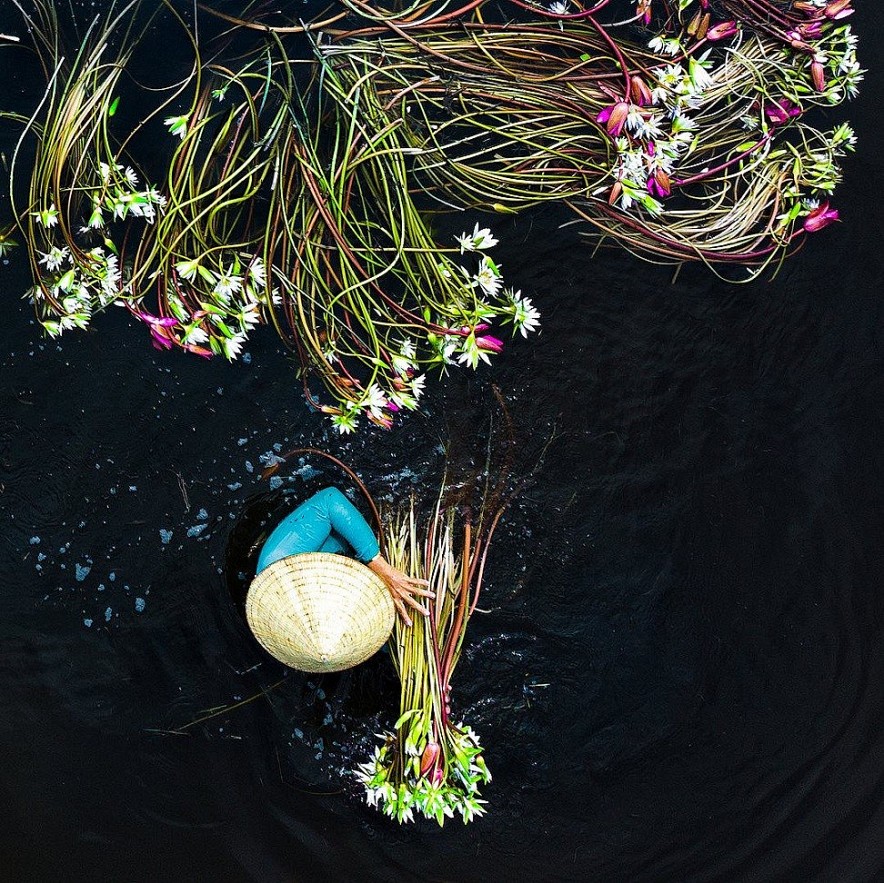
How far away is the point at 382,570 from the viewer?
1.73m

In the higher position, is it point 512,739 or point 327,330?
point 327,330

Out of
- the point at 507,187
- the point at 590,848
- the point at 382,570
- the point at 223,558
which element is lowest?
the point at 590,848

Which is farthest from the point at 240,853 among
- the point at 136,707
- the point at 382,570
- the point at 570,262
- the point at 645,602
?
the point at 570,262

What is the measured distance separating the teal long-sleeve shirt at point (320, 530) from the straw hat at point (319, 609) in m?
0.12

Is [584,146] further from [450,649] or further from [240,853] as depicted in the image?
[240,853]

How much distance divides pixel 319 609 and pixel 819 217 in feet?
5.06

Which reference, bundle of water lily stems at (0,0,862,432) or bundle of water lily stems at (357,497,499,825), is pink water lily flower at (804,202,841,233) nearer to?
bundle of water lily stems at (0,0,862,432)

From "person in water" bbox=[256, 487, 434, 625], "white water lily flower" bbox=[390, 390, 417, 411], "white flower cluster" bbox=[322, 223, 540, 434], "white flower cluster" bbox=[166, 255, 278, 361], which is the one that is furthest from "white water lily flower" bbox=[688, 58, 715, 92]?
"person in water" bbox=[256, 487, 434, 625]

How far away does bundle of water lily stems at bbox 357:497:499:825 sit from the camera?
1.72 m

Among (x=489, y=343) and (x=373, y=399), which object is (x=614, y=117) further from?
(x=373, y=399)

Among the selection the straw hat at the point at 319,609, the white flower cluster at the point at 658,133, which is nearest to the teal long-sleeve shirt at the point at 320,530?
the straw hat at the point at 319,609

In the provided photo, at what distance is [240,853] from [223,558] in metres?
0.74

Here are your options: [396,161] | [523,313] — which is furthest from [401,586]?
[396,161]

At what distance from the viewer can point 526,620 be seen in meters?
1.95
